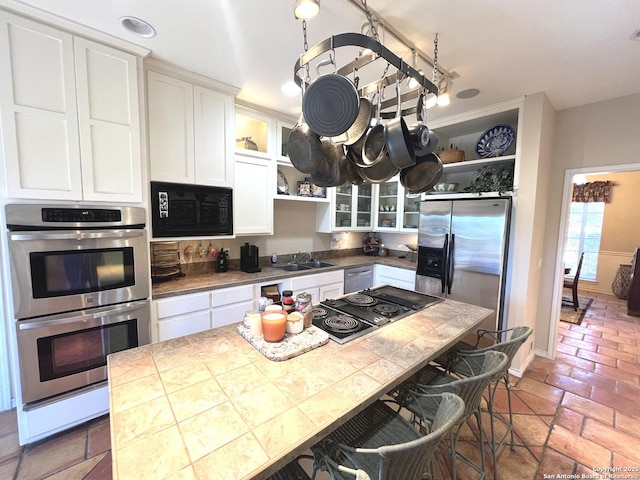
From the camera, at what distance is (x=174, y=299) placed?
7.25 ft

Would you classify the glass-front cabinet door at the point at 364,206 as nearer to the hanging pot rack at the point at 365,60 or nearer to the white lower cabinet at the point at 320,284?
the white lower cabinet at the point at 320,284

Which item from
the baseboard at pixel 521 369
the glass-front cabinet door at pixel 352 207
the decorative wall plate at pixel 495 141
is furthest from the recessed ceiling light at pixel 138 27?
the baseboard at pixel 521 369

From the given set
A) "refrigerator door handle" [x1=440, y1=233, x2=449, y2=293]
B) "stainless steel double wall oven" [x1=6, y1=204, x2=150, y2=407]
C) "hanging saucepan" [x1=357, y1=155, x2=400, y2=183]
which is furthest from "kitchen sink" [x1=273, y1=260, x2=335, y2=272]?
"hanging saucepan" [x1=357, y1=155, x2=400, y2=183]

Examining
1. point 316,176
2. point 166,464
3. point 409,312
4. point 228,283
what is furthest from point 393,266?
point 166,464

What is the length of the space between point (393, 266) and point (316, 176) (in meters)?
2.45

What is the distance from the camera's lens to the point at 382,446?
1055 millimetres

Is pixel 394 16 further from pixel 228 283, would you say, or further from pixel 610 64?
pixel 228 283

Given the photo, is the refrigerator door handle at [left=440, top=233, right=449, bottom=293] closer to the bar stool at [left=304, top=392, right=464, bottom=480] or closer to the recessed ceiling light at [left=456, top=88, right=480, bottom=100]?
the recessed ceiling light at [left=456, top=88, right=480, bottom=100]

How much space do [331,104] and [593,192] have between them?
7.14m

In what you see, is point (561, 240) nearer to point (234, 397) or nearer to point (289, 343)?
point (289, 343)

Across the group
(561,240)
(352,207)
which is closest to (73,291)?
(352,207)

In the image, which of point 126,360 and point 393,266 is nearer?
point 126,360

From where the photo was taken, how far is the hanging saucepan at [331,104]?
113cm

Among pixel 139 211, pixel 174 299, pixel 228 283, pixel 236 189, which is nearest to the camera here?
pixel 139 211
